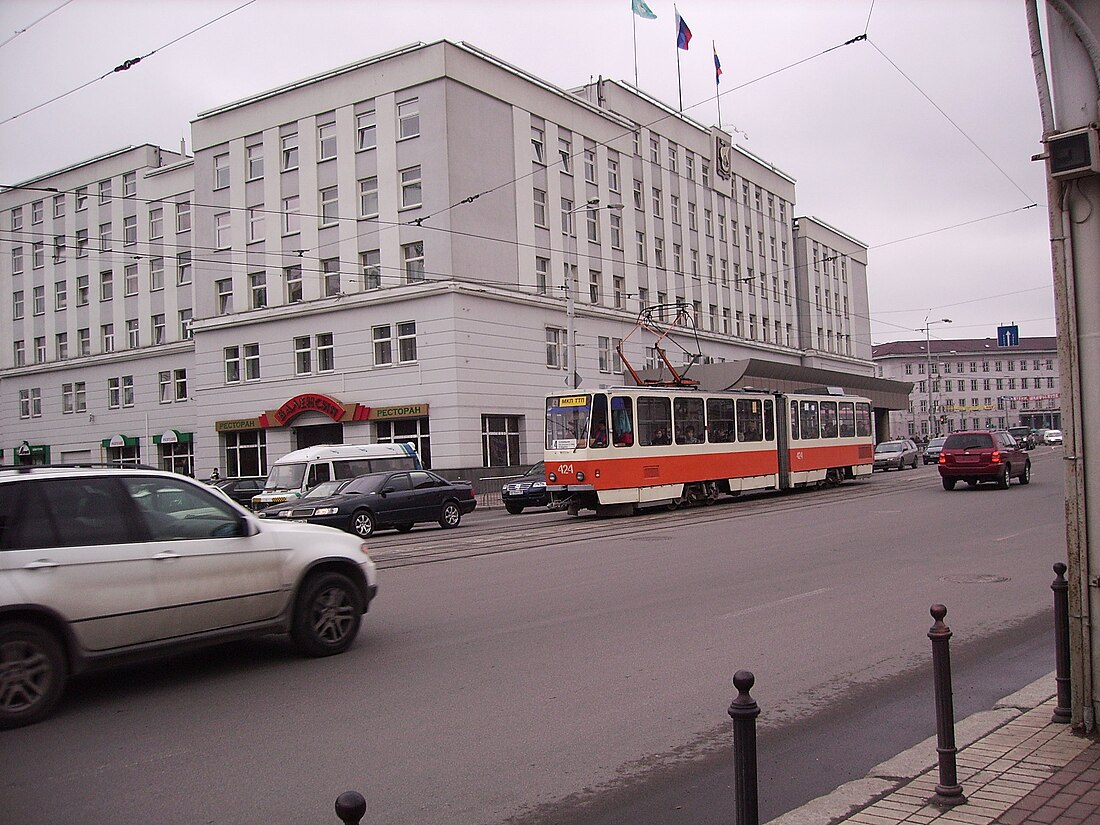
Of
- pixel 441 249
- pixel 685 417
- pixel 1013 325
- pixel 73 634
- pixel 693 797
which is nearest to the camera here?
pixel 693 797

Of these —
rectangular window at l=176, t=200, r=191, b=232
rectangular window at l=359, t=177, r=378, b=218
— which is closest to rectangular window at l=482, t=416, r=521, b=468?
rectangular window at l=359, t=177, r=378, b=218

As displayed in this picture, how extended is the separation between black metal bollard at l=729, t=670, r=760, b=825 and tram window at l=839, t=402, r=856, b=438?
108ft

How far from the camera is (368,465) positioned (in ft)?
92.3

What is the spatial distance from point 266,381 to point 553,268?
13.6m

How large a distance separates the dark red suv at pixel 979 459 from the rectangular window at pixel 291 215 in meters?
27.7

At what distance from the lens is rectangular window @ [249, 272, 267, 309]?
43894 millimetres

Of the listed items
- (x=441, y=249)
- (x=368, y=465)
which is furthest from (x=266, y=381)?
(x=368, y=465)

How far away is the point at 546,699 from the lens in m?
6.74

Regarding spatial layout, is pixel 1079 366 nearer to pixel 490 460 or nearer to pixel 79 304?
pixel 490 460

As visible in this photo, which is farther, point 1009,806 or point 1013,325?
point 1013,325

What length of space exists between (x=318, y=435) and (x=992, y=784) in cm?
3912

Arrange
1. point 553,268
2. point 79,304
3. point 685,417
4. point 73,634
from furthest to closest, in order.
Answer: point 79,304
point 553,268
point 685,417
point 73,634

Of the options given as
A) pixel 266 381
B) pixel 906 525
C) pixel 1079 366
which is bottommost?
pixel 906 525

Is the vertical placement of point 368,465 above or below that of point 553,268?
below
